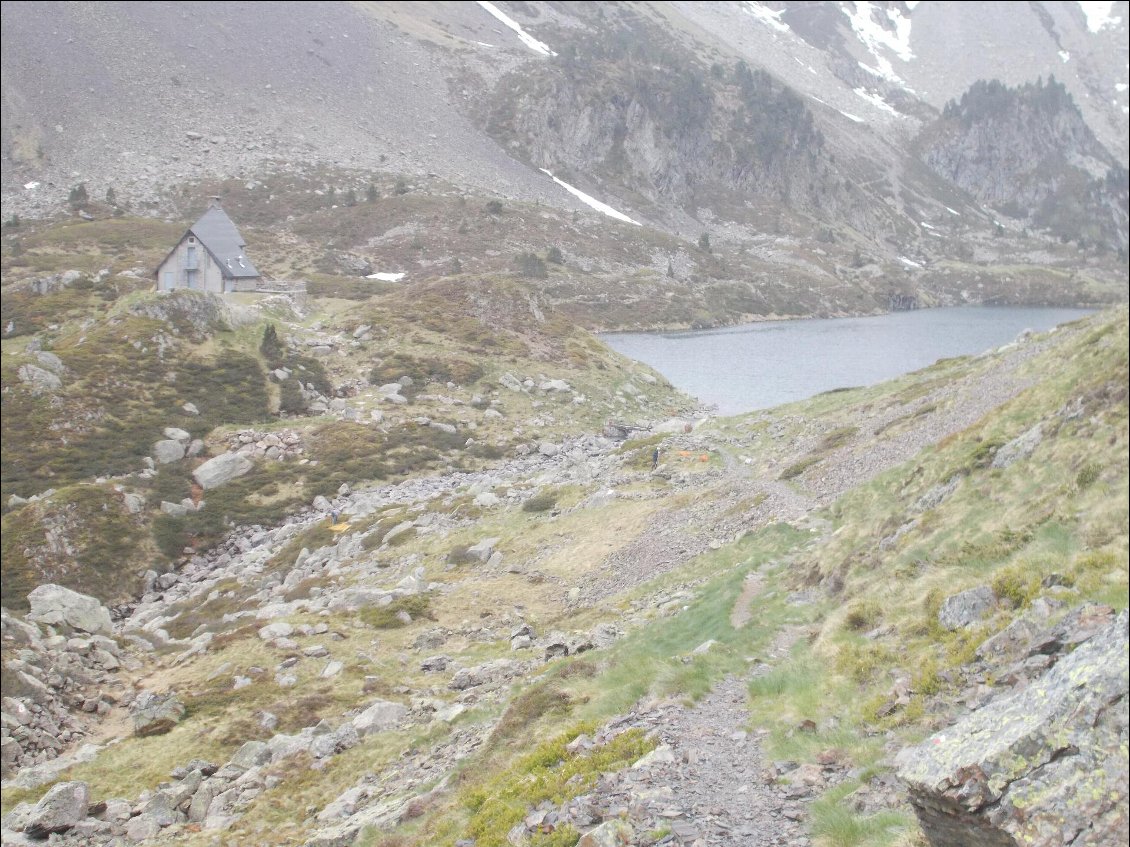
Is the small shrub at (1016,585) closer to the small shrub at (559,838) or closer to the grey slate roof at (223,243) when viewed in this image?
the small shrub at (559,838)

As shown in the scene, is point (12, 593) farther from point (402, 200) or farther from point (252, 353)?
point (402, 200)

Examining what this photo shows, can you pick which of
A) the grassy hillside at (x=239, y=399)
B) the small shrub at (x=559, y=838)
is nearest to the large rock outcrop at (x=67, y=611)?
the grassy hillside at (x=239, y=399)

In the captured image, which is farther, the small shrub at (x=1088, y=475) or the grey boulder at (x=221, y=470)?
the grey boulder at (x=221, y=470)

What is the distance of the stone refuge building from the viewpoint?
74.6 metres

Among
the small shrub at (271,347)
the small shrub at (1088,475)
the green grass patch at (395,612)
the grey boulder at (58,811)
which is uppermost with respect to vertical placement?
the small shrub at (1088,475)

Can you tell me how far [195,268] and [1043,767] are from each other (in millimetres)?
79476

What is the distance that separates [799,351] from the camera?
378 feet

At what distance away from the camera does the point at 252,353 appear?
60.5 m

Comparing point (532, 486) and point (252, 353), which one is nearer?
point (532, 486)

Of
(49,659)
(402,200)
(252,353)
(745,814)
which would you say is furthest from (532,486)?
(402,200)

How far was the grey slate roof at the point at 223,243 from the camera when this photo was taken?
74.8 metres

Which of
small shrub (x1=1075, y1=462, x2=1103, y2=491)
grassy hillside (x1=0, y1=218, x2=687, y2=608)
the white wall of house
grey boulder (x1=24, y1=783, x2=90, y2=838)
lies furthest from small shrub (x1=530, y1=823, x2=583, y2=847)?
the white wall of house

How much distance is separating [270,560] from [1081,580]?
36516mm

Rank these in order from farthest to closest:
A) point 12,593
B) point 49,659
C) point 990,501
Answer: point 12,593 → point 49,659 → point 990,501
